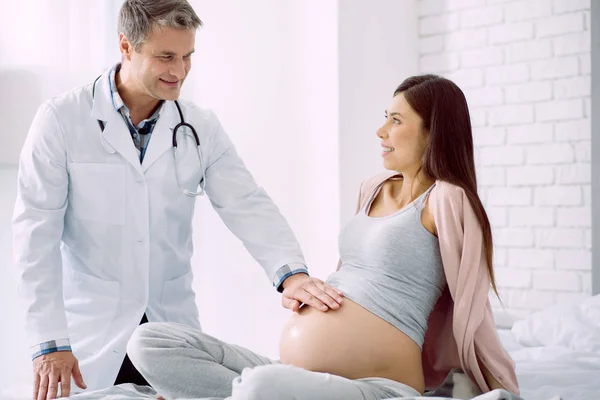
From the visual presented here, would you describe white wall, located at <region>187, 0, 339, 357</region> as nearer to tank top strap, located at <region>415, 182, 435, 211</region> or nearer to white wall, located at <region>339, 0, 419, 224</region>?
white wall, located at <region>339, 0, 419, 224</region>

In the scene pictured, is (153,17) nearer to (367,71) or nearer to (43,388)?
(43,388)

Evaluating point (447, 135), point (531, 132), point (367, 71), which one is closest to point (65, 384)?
point (447, 135)

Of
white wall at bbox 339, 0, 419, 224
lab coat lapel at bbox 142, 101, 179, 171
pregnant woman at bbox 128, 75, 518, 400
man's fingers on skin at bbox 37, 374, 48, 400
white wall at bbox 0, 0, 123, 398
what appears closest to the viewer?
Answer: pregnant woman at bbox 128, 75, 518, 400

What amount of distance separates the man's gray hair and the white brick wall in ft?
5.48

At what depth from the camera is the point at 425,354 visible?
2.00 metres

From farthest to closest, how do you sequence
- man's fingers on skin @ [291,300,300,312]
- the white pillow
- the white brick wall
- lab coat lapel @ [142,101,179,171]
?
the white brick wall < the white pillow < lab coat lapel @ [142,101,179,171] < man's fingers on skin @ [291,300,300,312]

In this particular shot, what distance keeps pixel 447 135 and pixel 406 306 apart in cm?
41

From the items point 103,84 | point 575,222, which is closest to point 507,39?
point 575,222

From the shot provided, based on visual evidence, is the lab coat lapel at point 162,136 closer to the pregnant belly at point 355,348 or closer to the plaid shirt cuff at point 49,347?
the plaid shirt cuff at point 49,347

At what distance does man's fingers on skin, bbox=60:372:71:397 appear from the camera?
6.02 ft

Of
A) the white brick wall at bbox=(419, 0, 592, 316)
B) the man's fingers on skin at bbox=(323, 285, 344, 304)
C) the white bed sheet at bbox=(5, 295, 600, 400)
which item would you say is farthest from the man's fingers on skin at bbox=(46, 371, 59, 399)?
the white brick wall at bbox=(419, 0, 592, 316)

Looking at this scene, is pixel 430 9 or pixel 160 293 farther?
pixel 430 9

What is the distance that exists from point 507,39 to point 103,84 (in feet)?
6.10

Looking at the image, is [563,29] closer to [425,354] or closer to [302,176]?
[302,176]
